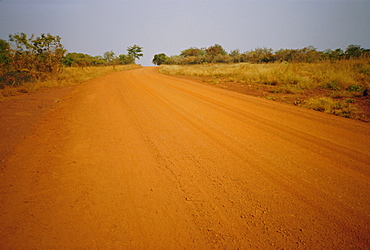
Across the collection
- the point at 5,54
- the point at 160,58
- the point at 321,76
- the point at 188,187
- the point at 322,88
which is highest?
the point at 160,58

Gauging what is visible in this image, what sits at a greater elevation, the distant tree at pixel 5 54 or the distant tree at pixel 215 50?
the distant tree at pixel 215 50

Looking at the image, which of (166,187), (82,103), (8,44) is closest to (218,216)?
(166,187)

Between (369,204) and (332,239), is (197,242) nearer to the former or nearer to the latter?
(332,239)

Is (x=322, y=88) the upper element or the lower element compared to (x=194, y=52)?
lower

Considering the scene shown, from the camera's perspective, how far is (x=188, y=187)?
2.11 m

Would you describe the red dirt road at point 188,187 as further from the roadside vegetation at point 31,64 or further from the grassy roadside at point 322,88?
the roadside vegetation at point 31,64

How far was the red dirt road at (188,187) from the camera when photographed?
5.07ft

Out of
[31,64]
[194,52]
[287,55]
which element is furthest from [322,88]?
[194,52]

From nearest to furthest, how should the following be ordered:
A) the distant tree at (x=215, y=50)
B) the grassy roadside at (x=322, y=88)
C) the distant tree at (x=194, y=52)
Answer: the grassy roadside at (x=322, y=88)
the distant tree at (x=215, y=50)
the distant tree at (x=194, y=52)

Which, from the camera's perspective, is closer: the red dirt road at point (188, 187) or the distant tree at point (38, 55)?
the red dirt road at point (188, 187)

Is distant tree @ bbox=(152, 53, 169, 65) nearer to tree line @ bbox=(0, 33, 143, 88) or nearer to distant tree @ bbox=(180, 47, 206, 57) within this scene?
distant tree @ bbox=(180, 47, 206, 57)

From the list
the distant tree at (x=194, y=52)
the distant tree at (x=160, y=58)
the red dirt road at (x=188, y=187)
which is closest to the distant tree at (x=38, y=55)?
the red dirt road at (x=188, y=187)

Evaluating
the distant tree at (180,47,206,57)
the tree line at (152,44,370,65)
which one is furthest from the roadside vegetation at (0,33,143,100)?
the distant tree at (180,47,206,57)

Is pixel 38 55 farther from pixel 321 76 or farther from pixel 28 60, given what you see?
pixel 321 76
